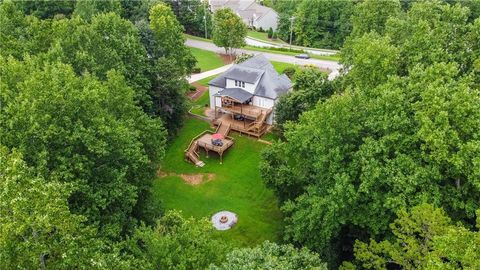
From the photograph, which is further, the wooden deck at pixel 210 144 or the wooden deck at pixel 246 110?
the wooden deck at pixel 246 110

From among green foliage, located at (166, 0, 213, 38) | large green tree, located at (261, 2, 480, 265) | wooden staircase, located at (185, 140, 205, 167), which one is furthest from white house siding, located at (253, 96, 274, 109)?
green foliage, located at (166, 0, 213, 38)

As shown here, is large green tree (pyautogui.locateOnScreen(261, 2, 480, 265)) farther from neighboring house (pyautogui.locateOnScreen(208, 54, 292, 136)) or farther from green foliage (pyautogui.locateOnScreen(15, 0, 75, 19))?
green foliage (pyautogui.locateOnScreen(15, 0, 75, 19))

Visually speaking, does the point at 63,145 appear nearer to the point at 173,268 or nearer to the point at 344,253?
the point at 173,268

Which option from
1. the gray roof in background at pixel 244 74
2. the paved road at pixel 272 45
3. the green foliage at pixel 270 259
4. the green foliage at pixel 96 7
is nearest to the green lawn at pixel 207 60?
the green foliage at pixel 96 7

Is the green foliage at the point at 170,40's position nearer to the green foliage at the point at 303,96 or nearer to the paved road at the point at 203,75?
the paved road at the point at 203,75

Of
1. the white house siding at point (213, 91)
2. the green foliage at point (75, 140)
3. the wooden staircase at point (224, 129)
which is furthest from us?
the white house siding at point (213, 91)

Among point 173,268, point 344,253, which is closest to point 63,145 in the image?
point 173,268

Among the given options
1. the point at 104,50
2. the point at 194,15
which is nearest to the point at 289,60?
the point at 194,15
